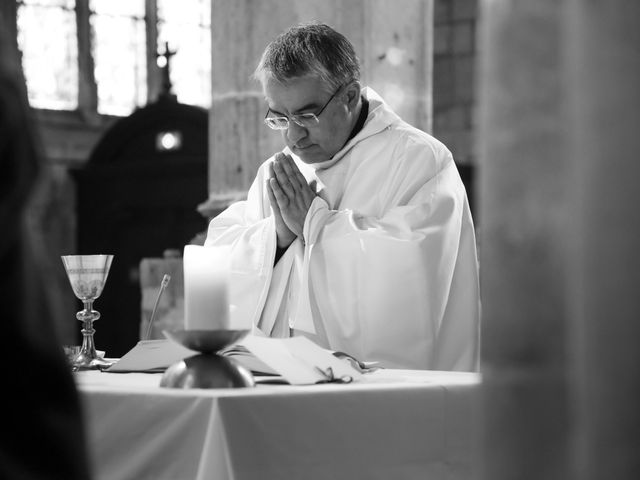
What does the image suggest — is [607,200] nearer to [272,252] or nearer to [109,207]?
[272,252]

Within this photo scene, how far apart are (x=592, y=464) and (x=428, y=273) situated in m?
2.66

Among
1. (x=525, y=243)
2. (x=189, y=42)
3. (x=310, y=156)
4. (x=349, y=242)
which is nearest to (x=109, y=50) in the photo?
(x=189, y=42)

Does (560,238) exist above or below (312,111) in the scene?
below

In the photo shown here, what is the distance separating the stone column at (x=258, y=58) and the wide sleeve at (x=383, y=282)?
2.09 meters

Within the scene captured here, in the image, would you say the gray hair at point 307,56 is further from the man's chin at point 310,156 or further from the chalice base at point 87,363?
the chalice base at point 87,363

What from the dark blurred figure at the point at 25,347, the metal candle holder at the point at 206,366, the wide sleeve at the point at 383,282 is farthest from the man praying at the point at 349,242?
the dark blurred figure at the point at 25,347

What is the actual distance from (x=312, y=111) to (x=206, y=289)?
1.81 metres

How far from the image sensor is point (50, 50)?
42.8 feet

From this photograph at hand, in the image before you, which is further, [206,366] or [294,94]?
[294,94]

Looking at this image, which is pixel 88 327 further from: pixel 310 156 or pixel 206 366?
pixel 310 156

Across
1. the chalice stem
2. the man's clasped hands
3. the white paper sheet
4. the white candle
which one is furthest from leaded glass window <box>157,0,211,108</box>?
the white candle

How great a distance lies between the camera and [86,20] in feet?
43.3

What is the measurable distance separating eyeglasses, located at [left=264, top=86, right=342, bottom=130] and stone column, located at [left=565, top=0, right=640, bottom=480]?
2740mm

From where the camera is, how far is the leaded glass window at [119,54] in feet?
43.6
